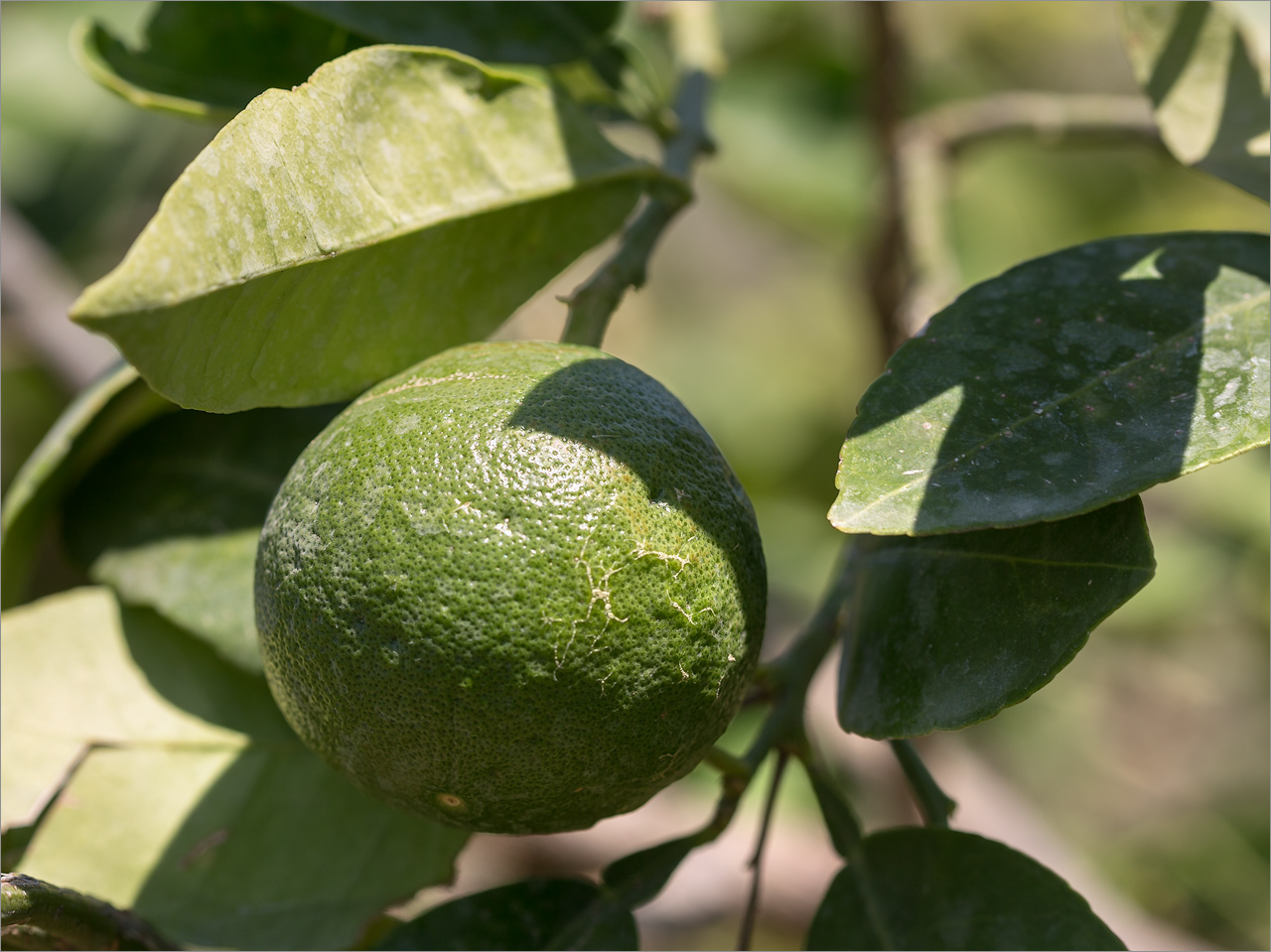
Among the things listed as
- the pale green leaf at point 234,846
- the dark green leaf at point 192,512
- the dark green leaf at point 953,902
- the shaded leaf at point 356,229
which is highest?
the shaded leaf at point 356,229

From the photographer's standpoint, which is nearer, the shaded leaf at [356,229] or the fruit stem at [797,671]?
the shaded leaf at [356,229]

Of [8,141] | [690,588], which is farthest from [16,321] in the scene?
[690,588]

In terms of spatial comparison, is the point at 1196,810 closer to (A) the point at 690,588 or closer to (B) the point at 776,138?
(B) the point at 776,138

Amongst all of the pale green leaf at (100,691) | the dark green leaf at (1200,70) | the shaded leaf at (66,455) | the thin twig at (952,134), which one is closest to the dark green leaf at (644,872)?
the pale green leaf at (100,691)

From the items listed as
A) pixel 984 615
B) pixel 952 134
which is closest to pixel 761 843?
pixel 984 615

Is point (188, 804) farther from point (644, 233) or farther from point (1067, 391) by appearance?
point (1067, 391)

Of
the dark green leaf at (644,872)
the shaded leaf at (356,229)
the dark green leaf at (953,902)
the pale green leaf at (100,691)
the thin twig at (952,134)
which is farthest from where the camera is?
the thin twig at (952,134)

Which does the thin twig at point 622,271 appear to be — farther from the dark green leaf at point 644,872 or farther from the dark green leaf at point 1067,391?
the dark green leaf at point 644,872
